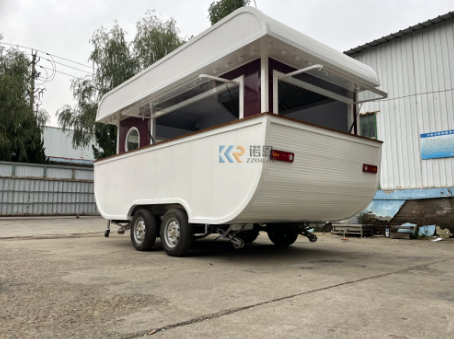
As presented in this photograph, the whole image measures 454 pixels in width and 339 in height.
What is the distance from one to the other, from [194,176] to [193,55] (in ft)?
6.44

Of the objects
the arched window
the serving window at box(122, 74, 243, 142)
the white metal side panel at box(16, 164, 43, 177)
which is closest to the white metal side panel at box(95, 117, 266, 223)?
the arched window

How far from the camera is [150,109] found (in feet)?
23.4

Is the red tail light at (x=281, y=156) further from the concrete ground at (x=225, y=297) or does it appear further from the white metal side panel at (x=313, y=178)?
the concrete ground at (x=225, y=297)

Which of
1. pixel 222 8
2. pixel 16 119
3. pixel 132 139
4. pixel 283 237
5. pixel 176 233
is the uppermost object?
pixel 222 8

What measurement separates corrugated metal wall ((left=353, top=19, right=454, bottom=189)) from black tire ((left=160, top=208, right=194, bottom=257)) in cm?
717

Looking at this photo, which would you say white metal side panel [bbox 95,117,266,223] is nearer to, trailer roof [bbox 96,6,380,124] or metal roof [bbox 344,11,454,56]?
trailer roof [bbox 96,6,380,124]

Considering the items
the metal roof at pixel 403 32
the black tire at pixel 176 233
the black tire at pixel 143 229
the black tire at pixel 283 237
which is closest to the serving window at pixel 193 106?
the black tire at pixel 143 229

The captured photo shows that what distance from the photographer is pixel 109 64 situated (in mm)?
19359

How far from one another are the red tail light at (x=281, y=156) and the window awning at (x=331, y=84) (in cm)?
115

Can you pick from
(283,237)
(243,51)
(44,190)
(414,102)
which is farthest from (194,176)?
(44,190)

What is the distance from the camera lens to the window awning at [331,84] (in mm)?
5227

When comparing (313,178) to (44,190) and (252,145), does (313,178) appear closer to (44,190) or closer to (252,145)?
(252,145)

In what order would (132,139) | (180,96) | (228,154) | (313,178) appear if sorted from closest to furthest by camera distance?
(228,154) < (313,178) < (180,96) < (132,139)

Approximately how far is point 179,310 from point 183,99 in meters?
4.17
